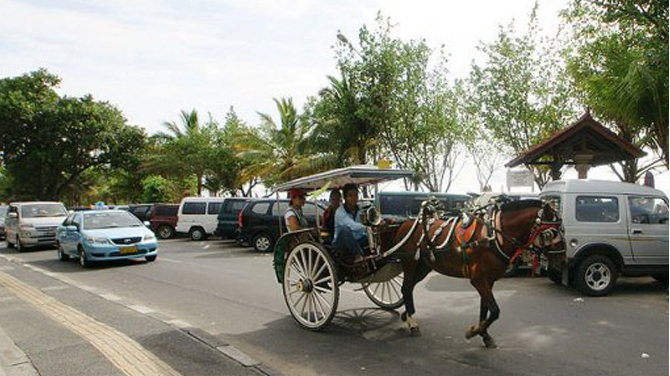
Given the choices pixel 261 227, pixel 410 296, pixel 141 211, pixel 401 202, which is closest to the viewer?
pixel 410 296

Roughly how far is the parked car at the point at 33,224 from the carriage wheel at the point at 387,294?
15.4m

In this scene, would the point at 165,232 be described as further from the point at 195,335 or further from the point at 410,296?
the point at 410,296

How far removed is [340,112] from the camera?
24594 mm

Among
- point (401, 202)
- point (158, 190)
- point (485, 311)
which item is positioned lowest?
point (485, 311)

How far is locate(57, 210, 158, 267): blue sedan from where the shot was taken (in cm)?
1298

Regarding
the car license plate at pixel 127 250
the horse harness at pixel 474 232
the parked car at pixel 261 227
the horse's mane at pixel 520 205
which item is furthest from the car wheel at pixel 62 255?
the horse's mane at pixel 520 205

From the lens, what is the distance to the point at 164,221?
25.2 meters

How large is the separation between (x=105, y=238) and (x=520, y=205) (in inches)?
427

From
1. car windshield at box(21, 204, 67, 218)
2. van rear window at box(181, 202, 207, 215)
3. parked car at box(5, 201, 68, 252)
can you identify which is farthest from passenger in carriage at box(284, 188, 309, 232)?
van rear window at box(181, 202, 207, 215)

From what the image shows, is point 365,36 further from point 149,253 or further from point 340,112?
point 149,253

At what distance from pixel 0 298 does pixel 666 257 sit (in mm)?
11798

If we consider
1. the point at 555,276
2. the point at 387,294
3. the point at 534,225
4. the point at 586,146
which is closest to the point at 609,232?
the point at 555,276

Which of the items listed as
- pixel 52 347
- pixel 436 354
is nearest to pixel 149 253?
pixel 52 347

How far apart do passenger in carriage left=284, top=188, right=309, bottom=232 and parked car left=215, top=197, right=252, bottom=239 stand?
13.4 meters
